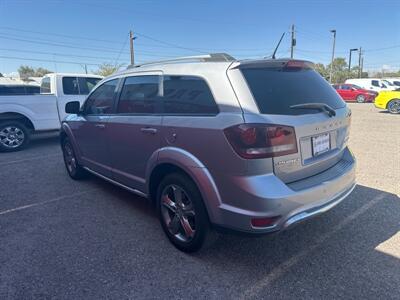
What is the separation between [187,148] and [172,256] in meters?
1.07

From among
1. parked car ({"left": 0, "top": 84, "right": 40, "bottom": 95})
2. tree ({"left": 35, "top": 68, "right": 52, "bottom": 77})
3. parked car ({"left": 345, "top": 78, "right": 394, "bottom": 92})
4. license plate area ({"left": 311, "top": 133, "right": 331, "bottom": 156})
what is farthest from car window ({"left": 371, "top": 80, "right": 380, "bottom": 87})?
tree ({"left": 35, "top": 68, "right": 52, "bottom": 77})

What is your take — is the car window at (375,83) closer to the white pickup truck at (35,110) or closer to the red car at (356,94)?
the red car at (356,94)

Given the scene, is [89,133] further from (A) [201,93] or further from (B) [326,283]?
(B) [326,283]

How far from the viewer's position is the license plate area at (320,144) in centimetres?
249

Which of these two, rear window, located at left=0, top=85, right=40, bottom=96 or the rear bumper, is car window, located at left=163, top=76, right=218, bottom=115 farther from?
rear window, located at left=0, top=85, right=40, bottom=96

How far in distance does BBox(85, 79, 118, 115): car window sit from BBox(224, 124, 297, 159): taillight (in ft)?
6.85

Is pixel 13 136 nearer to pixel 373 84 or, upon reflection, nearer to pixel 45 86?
pixel 45 86

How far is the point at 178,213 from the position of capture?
285 cm

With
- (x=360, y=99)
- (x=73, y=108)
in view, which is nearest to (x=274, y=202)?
(x=73, y=108)

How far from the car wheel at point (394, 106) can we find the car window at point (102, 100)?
591 inches

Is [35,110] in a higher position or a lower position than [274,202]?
higher

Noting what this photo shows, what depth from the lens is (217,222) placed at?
2420mm

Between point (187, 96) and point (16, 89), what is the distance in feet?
25.4

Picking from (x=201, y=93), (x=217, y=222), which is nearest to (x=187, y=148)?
(x=201, y=93)
